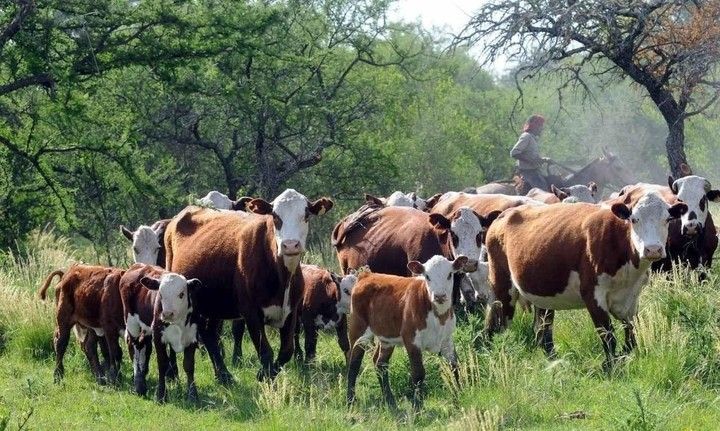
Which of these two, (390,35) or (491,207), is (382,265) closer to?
(491,207)

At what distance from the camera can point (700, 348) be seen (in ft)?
34.2

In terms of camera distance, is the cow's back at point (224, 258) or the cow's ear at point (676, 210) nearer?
the cow's ear at point (676, 210)

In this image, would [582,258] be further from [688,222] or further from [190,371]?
[190,371]

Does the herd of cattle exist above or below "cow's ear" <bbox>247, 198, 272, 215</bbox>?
below

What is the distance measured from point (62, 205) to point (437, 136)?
1925 cm

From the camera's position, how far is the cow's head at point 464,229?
12.8 meters

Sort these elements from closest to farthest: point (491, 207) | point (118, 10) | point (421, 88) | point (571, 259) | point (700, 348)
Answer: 1. point (700, 348)
2. point (571, 259)
3. point (491, 207)
4. point (118, 10)
5. point (421, 88)

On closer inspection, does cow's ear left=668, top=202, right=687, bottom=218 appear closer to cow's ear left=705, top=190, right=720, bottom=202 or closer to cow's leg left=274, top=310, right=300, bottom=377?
cow's ear left=705, top=190, right=720, bottom=202

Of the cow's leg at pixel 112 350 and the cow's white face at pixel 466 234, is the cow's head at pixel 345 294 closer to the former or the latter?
the cow's white face at pixel 466 234

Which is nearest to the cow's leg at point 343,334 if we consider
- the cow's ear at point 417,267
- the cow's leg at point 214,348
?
the cow's leg at point 214,348

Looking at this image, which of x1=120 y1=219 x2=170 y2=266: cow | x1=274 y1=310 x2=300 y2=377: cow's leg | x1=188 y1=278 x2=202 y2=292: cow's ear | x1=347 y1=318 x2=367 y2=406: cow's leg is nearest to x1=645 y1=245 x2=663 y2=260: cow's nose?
x1=347 y1=318 x2=367 y2=406: cow's leg

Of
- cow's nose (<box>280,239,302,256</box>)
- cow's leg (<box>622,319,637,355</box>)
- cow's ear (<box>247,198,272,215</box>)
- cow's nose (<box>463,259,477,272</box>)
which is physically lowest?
cow's leg (<box>622,319,637,355</box>)

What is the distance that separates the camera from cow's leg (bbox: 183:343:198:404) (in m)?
11.4

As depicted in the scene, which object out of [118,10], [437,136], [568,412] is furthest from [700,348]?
[437,136]
